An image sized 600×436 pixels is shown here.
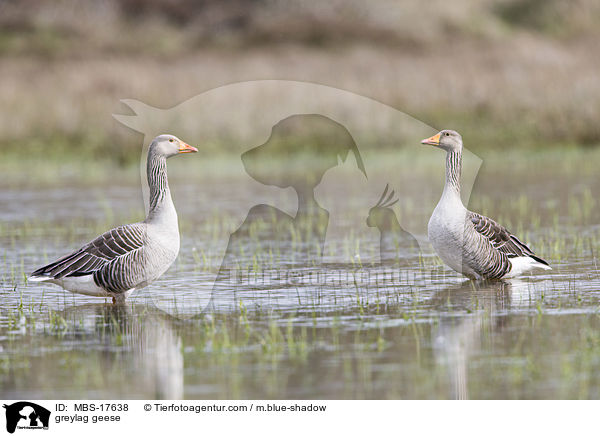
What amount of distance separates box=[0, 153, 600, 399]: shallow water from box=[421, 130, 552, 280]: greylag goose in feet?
0.69

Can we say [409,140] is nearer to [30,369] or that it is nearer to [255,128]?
[255,128]

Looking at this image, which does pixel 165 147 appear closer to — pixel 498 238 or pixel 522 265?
pixel 498 238

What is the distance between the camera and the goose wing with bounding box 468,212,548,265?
34.7 ft

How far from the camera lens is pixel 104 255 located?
994 centimetres

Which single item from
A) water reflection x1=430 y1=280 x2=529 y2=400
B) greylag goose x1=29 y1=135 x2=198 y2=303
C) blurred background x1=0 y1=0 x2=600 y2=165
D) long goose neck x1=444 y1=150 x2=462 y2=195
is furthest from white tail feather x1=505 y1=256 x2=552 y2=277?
blurred background x1=0 y1=0 x2=600 y2=165

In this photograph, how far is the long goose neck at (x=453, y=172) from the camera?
10.5 meters

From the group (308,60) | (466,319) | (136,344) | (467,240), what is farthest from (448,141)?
(308,60)

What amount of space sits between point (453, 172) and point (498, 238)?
838mm

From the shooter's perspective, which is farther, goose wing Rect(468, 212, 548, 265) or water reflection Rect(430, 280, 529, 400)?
goose wing Rect(468, 212, 548, 265)

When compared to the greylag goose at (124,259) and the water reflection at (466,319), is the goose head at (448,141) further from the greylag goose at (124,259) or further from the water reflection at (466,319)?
the greylag goose at (124,259)

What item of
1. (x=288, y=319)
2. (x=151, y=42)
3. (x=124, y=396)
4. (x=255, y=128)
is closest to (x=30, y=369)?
(x=124, y=396)
